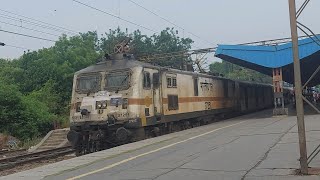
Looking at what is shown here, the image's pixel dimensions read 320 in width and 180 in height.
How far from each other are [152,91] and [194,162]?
7.54m

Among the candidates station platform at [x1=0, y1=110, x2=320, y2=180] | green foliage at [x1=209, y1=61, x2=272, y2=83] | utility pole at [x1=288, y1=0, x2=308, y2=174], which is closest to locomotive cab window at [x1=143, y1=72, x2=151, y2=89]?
station platform at [x1=0, y1=110, x2=320, y2=180]

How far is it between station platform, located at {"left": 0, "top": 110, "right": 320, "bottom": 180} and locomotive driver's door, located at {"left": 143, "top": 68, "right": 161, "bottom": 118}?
259 cm

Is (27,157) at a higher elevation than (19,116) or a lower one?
lower

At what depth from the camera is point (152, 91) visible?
17.9m

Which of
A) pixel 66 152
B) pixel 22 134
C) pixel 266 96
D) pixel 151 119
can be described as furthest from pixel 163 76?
pixel 266 96

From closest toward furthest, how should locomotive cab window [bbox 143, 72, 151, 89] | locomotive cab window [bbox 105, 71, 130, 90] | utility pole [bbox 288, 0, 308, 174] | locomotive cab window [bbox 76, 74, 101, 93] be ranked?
utility pole [bbox 288, 0, 308, 174] < locomotive cab window [bbox 105, 71, 130, 90] < locomotive cab window [bbox 143, 72, 151, 89] < locomotive cab window [bbox 76, 74, 101, 93]

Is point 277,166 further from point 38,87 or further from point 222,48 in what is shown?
point 38,87

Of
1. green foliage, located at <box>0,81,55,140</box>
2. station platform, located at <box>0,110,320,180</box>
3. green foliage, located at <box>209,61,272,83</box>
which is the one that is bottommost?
station platform, located at <box>0,110,320,180</box>

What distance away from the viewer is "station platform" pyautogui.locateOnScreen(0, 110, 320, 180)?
9.05 metres

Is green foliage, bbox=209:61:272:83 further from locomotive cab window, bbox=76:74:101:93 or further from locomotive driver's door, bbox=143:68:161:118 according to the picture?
locomotive cab window, bbox=76:74:101:93

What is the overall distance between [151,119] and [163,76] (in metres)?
2.21

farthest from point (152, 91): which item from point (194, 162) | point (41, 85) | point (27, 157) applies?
point (41, 85)

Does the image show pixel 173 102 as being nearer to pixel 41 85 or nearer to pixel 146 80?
pixel 146 80

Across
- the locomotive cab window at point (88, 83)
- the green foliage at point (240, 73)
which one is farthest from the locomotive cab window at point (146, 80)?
the green foliage at point (240, 73)
